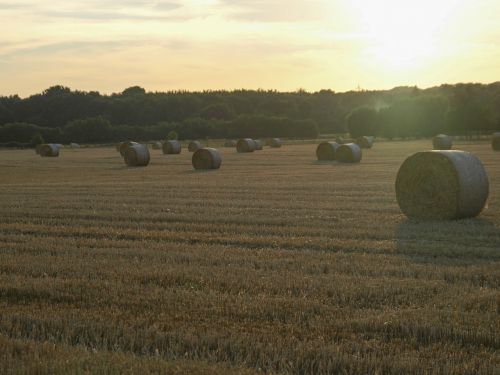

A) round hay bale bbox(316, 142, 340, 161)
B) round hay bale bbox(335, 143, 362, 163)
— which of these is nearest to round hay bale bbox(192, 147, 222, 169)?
round hay bale bbox(335, 143, 362, 163)

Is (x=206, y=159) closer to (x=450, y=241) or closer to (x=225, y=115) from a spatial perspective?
(x=450, y=241)

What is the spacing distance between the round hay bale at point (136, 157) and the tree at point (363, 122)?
59.0m

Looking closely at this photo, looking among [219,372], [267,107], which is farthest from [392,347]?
[267,107]

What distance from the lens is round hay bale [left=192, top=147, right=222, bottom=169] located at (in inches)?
1271

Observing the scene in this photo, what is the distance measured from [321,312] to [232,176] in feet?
66.7

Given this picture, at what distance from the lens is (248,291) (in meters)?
8.30

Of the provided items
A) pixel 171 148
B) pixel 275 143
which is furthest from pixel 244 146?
pixel 275 143

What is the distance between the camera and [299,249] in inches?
443

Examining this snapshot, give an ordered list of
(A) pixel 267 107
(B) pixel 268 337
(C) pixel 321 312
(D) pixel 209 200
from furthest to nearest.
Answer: (A) pixel 267 107, (D) pixel 209 200, (C) pixel 321 312, (B) pixel 268 337

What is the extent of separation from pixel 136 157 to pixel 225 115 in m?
81.9

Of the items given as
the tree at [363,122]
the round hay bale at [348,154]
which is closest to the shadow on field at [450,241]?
the round hay bale at [348,154]

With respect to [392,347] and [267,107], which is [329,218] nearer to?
[392,347]

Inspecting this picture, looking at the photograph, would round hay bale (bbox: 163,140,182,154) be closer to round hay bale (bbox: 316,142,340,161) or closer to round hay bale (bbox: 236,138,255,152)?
round hay bale (bbox: 236,138,255,152)

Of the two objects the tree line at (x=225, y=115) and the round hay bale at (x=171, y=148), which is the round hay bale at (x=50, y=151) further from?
the tree line at (x=225, y=115)
